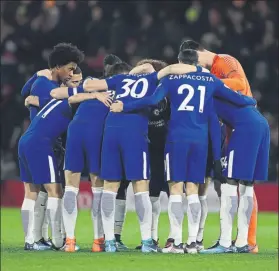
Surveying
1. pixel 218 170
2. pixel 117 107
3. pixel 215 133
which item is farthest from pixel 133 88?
pixel 218 170

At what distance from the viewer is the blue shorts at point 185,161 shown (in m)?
8.84

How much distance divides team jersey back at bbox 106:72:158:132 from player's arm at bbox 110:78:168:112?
7 cm

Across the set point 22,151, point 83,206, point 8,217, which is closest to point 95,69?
point 83,206

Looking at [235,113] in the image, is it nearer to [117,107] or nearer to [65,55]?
[117,107]

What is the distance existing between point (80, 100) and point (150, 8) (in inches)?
374

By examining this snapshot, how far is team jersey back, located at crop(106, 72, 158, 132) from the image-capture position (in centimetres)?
897

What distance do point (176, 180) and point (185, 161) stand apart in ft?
0.58

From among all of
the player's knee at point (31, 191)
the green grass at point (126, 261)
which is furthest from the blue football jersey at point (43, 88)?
the green grass at point (126, 261)

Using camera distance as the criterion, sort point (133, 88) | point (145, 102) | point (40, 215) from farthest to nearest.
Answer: point (40, 215), point (133, 88), point (145, 102)

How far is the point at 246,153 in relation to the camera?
9156mm

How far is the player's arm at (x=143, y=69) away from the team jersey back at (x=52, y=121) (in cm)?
70

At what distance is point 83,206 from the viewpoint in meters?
16.0

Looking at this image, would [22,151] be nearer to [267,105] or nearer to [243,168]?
[243,168]

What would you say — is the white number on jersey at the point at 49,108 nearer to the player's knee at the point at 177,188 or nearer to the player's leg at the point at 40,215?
the player's leg at the point at 40,215
